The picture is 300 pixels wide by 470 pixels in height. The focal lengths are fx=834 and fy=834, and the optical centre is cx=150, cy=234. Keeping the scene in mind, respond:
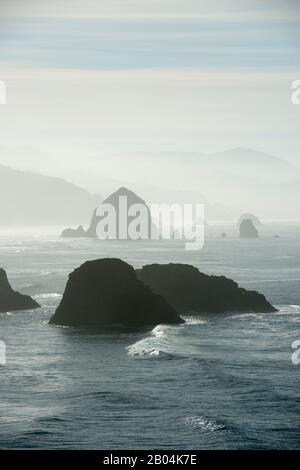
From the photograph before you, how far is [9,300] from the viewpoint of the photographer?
122062 millimetres

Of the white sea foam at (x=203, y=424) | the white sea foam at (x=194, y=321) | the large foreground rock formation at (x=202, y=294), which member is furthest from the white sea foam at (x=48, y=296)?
the white sea foam at (x=203, y=424)

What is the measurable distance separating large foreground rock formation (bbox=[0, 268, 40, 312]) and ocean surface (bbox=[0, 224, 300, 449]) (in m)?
9.62

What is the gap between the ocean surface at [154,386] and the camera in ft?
185

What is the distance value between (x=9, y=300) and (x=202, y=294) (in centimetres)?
2821

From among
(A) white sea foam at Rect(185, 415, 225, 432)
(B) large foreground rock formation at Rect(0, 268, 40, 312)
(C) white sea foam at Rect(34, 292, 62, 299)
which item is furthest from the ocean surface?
(C) white sea foam at Rect(34, 292, 62, 299)

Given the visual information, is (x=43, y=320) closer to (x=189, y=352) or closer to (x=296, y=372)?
(x=189, y=352)

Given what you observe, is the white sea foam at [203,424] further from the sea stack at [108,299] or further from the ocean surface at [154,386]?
the sea stack at [108,299]

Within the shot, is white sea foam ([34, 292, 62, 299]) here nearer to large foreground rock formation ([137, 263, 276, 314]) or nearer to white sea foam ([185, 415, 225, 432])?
large foreground rock formation ([137, 263, 276, 314])

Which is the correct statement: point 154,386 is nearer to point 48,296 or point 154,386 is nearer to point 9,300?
point 9,300

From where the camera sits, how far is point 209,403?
64625 millimetres

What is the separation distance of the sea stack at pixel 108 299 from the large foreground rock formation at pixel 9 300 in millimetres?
16796

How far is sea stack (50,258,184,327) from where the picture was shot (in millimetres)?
106250

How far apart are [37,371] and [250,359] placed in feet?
69.0
